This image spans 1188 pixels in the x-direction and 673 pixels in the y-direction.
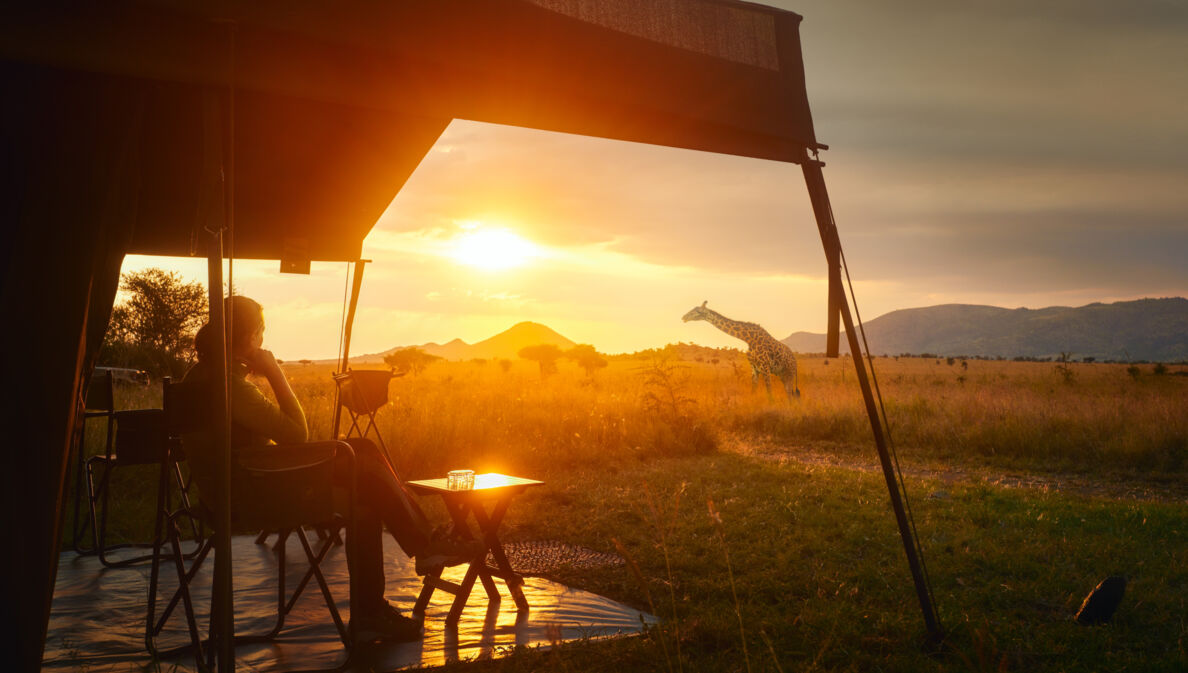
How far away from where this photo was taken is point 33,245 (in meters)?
2.13

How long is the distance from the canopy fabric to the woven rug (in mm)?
2402

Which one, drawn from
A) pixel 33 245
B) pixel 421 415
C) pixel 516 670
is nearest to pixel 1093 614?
pixel 516 670

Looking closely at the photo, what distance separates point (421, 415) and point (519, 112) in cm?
591

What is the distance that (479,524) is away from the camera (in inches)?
135

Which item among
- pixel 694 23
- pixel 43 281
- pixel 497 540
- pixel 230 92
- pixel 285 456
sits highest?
pixel 694 23

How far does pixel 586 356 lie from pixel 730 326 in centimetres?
1134

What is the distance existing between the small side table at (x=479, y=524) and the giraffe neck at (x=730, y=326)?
1234 cm

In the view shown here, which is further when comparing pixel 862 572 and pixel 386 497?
pixel 862 572

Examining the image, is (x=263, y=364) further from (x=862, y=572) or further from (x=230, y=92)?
(x=862, y=572)

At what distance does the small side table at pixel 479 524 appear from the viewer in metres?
3.26

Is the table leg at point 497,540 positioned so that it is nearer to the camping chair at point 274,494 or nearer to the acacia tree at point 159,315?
the camping chair at point 274,494

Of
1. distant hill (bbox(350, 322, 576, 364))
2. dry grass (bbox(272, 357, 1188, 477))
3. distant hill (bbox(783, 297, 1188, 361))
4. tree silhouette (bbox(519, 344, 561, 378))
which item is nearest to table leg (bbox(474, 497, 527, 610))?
dry grass (bbox(272, 357, 1188, 477))

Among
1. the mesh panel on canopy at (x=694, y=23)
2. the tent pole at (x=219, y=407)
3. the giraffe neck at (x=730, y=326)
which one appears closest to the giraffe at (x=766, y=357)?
the giraffe neck at (x=730, y=326)

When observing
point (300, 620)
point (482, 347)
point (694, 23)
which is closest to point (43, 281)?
point (300, 620)
